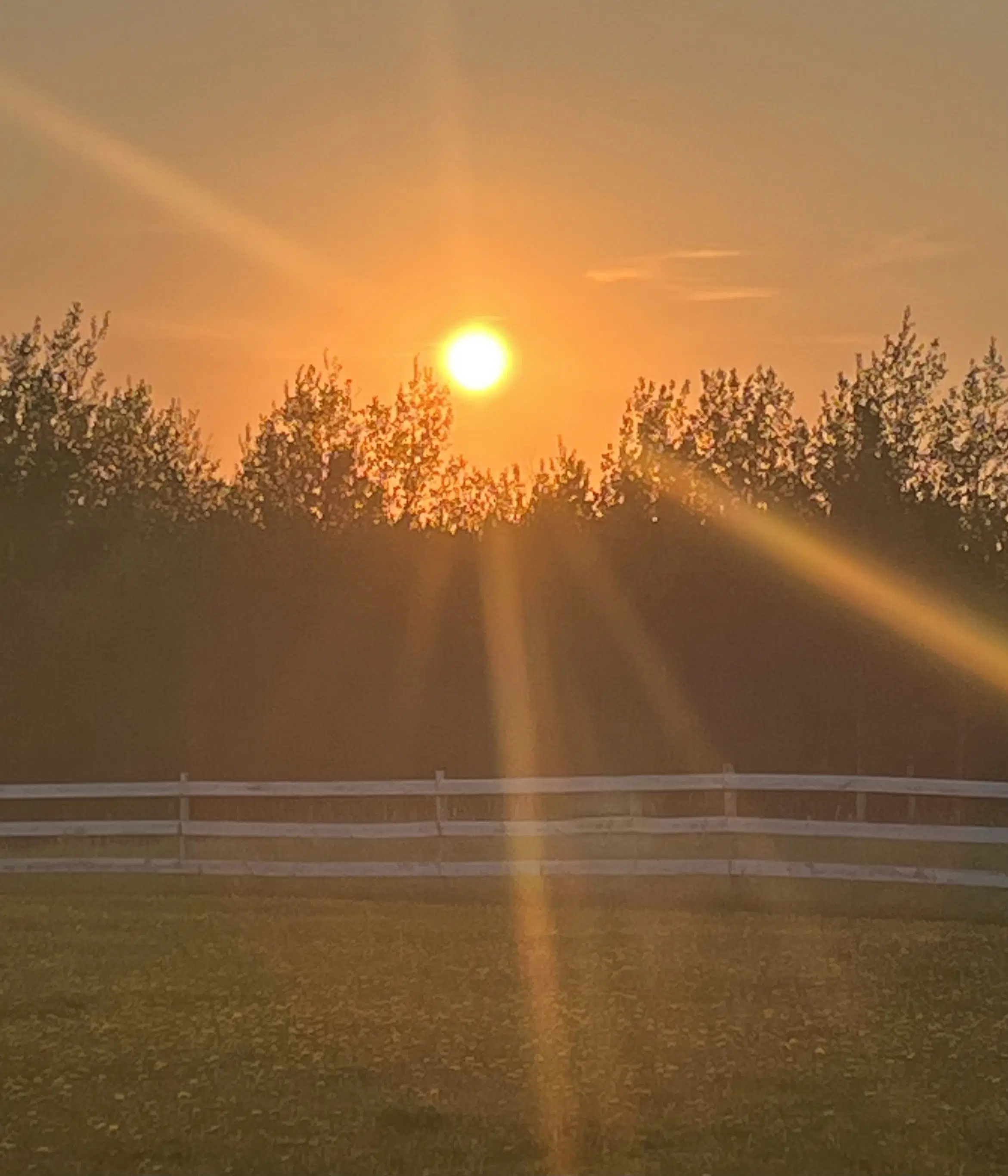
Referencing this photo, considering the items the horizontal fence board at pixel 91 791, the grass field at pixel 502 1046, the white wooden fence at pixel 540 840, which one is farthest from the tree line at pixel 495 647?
the grass field at pixel 502 1046

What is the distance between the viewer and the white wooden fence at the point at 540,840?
2092 cm

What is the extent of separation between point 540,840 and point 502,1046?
10509mm

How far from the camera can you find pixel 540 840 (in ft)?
74.4

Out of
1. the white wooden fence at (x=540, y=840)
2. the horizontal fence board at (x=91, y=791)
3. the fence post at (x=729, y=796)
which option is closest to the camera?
the white wooden fence at (x=540, y=840)

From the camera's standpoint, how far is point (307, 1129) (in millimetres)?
9852

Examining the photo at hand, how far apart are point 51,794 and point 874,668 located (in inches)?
666

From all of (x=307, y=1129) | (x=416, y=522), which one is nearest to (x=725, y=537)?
(x=416, y=522)

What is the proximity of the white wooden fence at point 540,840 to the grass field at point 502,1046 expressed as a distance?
1758mm

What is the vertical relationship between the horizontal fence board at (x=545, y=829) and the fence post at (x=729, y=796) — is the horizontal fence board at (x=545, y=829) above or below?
below

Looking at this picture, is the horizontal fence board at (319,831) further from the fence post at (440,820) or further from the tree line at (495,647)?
the tree line at (495,647)

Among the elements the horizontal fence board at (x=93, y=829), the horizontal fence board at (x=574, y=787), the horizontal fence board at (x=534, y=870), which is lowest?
the horizontal fence board at (x=534, y=870)

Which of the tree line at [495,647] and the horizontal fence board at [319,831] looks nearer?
the horizontal fence board at [319,831]

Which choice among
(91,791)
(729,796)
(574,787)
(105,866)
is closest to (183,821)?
(105,866)

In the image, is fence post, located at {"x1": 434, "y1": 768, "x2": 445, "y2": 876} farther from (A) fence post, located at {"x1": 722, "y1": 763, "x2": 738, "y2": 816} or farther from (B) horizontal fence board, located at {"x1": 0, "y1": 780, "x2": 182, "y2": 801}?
(B) horizontal fence board, located at {"x1": 0, "y1": 780, "x2": 182, "y2": 801}
